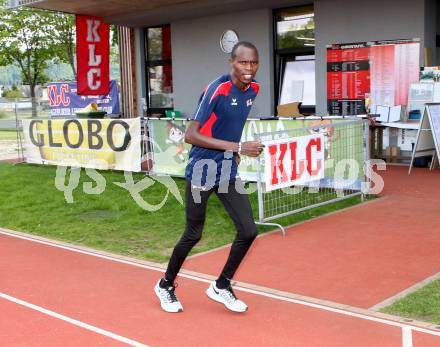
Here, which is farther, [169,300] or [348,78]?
[348,78]

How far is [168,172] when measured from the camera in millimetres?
12367

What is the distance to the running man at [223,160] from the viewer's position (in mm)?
4945

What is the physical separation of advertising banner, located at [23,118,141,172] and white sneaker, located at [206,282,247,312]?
7.43 meters

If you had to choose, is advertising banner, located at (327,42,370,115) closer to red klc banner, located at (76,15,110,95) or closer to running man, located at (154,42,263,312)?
red klc banner, located at (76,15,110,95)

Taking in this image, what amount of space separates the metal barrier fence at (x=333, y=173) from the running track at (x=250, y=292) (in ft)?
2.72

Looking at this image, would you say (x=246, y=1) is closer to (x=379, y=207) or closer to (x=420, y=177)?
(x=420, y=177)

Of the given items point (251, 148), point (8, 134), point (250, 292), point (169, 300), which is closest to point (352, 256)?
point (250, 292)

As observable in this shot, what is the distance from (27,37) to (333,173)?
103ft

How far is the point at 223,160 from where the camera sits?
5129 millimetres

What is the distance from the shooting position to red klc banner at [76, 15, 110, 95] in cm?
1744

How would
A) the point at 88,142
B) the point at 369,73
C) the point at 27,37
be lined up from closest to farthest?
the point at 88,142 < the point at 369,73 < the point at 27,37

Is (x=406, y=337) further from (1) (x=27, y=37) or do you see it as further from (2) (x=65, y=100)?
(1) (x=27, y=37)

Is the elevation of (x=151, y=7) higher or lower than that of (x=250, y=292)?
higher

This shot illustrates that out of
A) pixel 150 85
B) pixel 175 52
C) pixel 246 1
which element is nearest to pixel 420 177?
pixel 246 1
